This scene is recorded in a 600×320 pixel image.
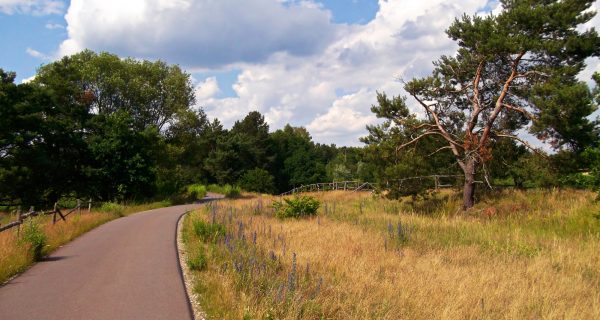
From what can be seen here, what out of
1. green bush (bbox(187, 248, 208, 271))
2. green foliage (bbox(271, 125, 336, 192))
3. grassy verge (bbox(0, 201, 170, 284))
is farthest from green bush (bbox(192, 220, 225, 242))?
green foliage (bbox(271, 125, 336, 192))

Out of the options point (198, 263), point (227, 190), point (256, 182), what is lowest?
point (198, 263)

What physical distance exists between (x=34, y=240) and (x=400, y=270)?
28.7ft

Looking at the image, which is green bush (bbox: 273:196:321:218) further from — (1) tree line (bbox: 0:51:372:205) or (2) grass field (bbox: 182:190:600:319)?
(1) tree line (bbox: 0:51:372:205)

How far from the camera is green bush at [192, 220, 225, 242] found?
42.9ft

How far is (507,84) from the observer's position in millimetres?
21625

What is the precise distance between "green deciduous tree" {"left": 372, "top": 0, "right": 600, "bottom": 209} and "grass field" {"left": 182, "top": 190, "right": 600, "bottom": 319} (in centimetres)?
417

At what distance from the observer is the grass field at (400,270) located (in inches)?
267

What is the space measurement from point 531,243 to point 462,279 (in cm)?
545

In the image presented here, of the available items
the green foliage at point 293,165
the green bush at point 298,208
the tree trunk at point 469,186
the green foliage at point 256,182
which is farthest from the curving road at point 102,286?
the green foliage at point 293,165

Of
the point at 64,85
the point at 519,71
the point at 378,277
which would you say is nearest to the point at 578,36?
the point at 519,71

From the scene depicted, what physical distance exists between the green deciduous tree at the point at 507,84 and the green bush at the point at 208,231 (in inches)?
477

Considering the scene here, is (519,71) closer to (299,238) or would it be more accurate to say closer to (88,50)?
(299,238)

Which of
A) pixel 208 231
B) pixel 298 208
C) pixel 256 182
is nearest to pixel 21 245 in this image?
pixel 208 231

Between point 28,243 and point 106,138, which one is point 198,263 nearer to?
point 28,243
